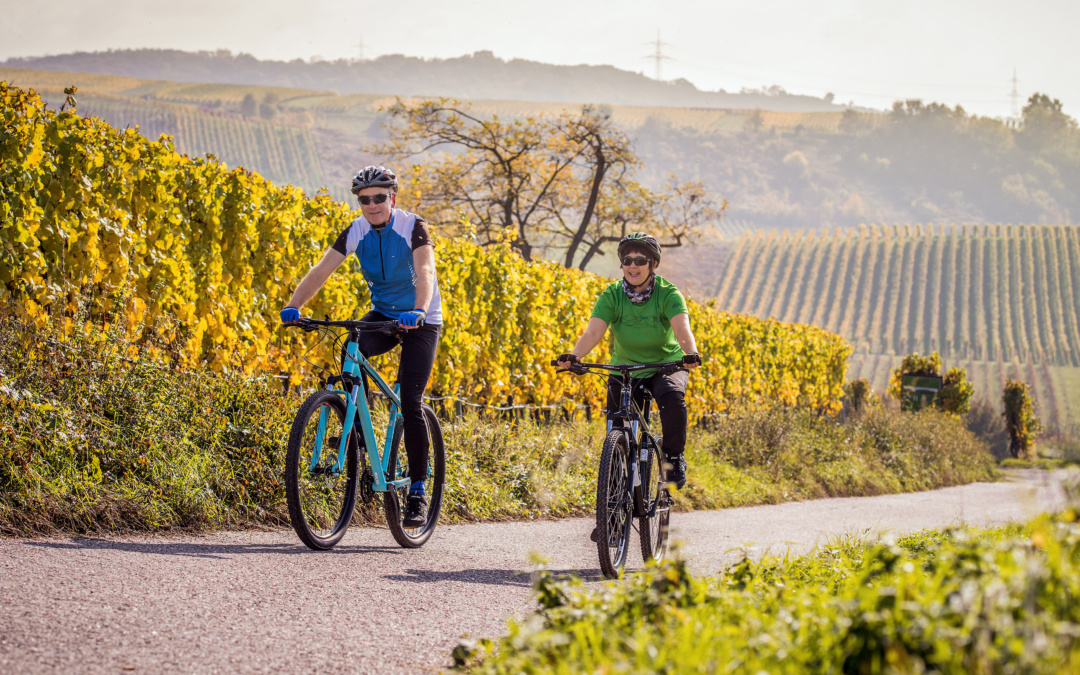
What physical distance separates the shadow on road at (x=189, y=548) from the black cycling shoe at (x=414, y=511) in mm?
290

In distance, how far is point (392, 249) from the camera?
18.0 ft

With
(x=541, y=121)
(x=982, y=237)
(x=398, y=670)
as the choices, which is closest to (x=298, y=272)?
(x=398, y=670)

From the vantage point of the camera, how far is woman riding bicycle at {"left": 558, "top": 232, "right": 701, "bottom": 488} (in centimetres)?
580

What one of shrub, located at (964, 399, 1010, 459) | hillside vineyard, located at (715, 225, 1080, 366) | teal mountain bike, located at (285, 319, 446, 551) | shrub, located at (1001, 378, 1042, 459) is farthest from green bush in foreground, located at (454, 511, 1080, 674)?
hillside vineyard, located at (715, 225, 1080, 366)

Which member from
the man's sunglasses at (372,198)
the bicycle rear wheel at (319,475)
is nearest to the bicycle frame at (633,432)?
the bicycle rear wheel at (319,475)

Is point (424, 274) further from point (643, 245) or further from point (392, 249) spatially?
point (643, 245)

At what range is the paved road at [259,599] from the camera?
322 centimetres

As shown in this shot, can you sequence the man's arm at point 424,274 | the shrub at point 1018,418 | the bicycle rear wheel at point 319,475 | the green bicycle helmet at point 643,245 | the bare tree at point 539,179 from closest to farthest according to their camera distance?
1. the bicycle rear wheel at point 319,475
2. the man's arm at point 424,274
3. the green bicycle helmet at point 643,245
4. the bare tree at point 539,179
5. the shrub at point 1018,418

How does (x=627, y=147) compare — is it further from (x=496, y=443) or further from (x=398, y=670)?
(x=398, y=670)

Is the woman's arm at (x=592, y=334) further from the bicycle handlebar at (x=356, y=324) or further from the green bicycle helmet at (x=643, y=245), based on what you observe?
the bicycle handlebar at (x=356, y=324)

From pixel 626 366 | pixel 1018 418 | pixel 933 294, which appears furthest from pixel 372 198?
pixel 933 294

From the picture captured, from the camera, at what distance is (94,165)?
22.2ft

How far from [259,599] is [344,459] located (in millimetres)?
1315

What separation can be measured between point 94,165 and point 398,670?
16.6 feet
